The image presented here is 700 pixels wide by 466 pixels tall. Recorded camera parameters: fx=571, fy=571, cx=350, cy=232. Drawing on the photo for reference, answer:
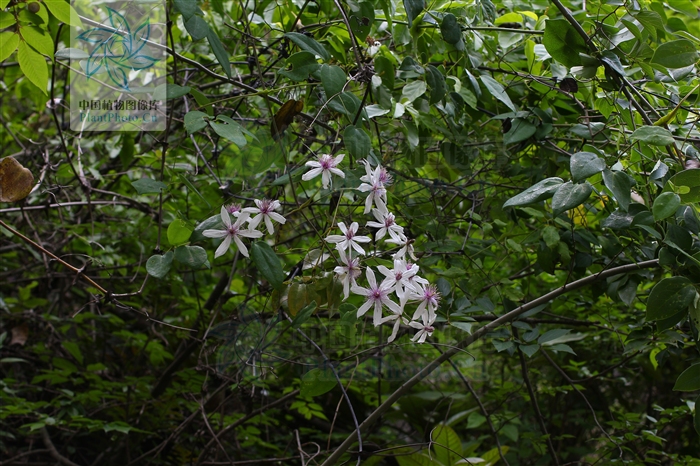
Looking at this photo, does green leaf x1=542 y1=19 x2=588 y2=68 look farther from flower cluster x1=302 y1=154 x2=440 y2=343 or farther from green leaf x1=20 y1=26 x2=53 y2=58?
green leaf x1=20 y1=26 x2=53 y2=58

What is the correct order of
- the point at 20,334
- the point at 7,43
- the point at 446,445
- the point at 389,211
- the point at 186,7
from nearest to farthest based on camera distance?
the point at 186,7
the point at 7,43
the point at 389,211
the point at 446,445
the point at 20,334

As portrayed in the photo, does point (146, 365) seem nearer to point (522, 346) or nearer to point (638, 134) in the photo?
point (522, 346)

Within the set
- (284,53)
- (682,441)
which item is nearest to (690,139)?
(284,53)

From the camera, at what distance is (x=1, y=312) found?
1.95 meters

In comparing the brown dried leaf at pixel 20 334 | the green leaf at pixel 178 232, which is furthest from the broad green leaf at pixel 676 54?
the brown dried leaf at pixel 20 334

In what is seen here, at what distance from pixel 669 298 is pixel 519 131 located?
1.51 ft

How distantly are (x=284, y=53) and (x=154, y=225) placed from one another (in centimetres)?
83

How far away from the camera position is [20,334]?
1968 millimetres

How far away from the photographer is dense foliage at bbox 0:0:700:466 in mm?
835

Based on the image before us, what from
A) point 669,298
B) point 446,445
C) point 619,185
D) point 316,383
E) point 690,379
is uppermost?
point 619,185

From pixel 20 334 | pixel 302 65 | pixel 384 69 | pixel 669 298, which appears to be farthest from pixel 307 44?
pixel 20 334

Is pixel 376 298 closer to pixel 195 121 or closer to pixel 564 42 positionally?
pixel 195 121

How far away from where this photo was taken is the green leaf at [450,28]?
0.97 metres

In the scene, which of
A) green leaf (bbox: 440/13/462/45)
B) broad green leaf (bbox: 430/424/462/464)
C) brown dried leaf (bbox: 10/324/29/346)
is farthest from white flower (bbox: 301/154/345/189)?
brown dried leaf (bbox: 10/324/29/346)
